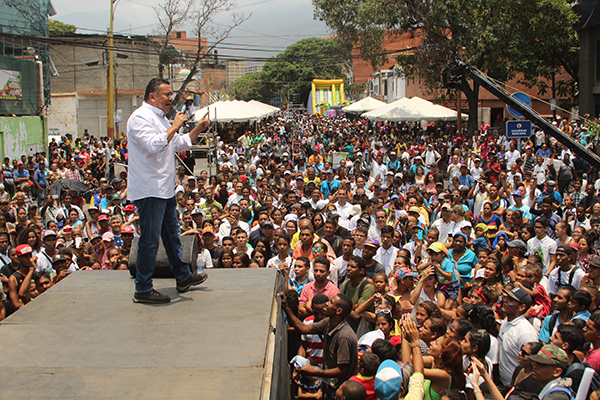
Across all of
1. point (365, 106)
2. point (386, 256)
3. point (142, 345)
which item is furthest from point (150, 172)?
point (365, 106)

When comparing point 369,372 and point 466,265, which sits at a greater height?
point 466,265

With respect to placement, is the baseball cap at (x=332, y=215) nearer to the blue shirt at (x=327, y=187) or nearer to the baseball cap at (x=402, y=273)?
the blue shirt at (x=327, y=187)

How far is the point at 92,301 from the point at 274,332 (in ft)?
4.65

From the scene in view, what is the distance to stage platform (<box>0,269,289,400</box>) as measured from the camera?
9.21 ft

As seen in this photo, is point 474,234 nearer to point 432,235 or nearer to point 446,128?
point 432,235

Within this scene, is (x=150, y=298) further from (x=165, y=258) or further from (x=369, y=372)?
(x=369, y=372)

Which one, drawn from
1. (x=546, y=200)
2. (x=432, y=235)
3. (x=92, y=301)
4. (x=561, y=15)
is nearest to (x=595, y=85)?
(x=561, y=15)

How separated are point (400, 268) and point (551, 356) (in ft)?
6.38

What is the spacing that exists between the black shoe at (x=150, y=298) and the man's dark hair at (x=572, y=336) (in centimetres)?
316

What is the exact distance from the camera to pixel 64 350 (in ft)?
10.5

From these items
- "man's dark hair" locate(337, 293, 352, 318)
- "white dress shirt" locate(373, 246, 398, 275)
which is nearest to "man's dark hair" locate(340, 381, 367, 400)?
"man's dark hair" locate(337, 293, 352, 318)

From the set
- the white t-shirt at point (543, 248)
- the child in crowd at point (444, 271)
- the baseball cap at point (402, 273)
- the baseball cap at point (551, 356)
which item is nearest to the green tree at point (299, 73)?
the white t-shirt at point (543, 248)

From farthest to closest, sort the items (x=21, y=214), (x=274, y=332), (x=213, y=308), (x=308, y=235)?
(x=21, y=214), (x=308, y=235), (x=213, y=308), (x=274, y=332)

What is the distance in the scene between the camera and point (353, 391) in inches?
145
